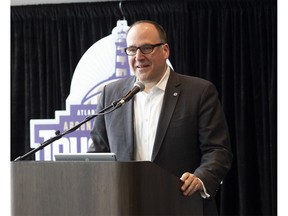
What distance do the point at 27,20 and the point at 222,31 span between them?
1.91 metres

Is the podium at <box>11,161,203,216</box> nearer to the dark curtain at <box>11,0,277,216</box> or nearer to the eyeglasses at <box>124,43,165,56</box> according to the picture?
the eyeglasses at <box>124,43,165,56</box>

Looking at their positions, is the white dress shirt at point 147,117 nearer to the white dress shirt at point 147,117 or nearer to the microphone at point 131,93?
the white dress shirt at point 147,117

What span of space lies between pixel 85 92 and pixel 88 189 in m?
3.50

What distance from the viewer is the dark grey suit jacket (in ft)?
7.17

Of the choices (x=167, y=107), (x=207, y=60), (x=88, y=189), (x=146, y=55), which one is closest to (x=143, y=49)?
(x=146, y=55)

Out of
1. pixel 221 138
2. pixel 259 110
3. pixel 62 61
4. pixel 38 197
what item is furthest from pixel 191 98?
pixel 62 61

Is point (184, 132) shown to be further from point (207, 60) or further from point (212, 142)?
point (207, 60)

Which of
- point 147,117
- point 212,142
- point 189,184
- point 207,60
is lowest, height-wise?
point 189,184

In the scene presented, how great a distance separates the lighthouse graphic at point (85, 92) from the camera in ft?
15.7

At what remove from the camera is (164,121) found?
2227 mm

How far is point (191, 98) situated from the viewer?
229 cm

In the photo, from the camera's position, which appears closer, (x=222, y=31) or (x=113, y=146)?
(x=113, y=146)

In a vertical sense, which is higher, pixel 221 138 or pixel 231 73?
pixel 231 73

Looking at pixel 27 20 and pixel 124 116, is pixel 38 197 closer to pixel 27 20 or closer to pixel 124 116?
pixel 124 116
